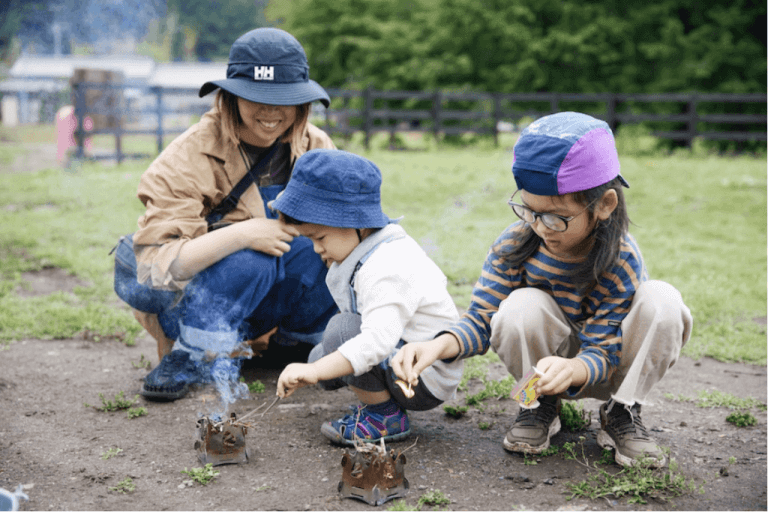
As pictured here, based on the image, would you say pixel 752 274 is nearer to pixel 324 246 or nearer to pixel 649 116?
pixel 324 246

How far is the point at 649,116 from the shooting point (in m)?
16.2

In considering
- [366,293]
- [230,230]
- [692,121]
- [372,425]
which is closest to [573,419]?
[372,425]

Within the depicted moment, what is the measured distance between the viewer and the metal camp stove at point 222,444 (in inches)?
106

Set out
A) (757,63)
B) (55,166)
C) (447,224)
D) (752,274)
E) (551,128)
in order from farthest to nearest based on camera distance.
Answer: (757,63)
(55,166)
(447,224)
(752,274)
(551,128)

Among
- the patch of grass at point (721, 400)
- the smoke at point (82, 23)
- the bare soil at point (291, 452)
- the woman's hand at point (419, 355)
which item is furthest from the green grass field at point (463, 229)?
the smoke at point (82, 23)

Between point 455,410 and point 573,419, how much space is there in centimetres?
48

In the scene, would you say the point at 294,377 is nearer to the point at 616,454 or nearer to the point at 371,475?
the point at 371,475

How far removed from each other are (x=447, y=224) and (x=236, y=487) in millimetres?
5895

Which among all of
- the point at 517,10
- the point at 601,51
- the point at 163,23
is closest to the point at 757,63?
the point at 601,51

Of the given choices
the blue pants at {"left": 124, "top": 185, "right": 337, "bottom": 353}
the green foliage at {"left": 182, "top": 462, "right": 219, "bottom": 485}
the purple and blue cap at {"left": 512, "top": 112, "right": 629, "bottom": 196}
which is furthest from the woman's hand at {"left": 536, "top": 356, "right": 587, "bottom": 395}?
the blue pants at {"left": 124, "top": 185, "right": 337, "bottom": 353}

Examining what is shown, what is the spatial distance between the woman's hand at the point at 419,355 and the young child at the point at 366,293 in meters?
0.05

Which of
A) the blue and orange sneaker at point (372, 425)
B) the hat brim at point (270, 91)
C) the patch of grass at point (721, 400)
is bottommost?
the patch of grass at point (721, 400)

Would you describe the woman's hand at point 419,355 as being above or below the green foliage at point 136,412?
above

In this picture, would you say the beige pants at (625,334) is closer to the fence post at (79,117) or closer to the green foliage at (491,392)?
the green foliage at (491,392)
